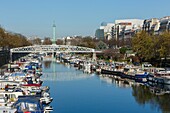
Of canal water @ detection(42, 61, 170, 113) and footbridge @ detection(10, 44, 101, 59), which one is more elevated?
footbridge @ detection(10, 44, 101, 59)

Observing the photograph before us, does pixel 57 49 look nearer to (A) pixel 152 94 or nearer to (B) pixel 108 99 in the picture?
(A) pixel 152 94

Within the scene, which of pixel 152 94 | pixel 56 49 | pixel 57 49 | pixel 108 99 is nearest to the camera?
pixel 108 99

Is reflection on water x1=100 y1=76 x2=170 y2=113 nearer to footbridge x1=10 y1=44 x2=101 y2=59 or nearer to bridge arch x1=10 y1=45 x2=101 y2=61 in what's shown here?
footbridge x1=10 y1=44 x2=101 y2=59

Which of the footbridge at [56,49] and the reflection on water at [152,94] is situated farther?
the footbridge at [56,49]

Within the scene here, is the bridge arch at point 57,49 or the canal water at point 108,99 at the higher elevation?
the bridge arch at point 57,49

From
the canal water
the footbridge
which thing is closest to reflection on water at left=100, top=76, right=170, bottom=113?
the canal water

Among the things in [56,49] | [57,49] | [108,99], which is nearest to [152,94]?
[108,99]

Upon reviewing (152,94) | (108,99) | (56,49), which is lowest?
(108,99)

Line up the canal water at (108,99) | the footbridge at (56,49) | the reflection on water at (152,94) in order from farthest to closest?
the footbridge at (56,49), the reflection on water at (152,94), the canal water at (108,99)

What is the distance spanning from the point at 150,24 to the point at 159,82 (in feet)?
173

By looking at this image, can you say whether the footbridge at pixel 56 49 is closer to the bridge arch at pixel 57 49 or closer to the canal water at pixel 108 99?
the bridge arch at pixel 57 49

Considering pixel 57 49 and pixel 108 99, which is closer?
pixel 108 99

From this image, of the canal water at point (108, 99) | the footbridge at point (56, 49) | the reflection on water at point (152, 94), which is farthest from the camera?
the footbridge at point (56, 49)

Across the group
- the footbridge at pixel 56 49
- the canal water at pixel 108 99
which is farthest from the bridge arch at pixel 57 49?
the canal water at pixel 108 99
